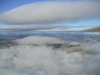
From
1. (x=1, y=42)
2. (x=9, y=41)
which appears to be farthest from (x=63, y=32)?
(x=1, y=42)

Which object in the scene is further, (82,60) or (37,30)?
(37,30)

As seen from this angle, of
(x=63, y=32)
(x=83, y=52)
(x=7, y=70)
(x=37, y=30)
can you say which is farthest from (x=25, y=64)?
(x=83, y=52)

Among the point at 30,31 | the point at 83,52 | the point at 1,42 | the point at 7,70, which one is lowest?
the point at 7,70

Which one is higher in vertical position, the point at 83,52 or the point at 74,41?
the point at 74,41

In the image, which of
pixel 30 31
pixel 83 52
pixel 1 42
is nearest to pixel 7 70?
pixel 1 42

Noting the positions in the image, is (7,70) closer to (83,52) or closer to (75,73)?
(75,73)

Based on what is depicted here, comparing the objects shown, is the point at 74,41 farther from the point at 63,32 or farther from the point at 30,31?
the point at 30,31

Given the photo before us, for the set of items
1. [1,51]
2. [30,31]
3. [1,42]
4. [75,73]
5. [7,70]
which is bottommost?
[75,73]

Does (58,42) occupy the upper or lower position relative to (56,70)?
upper
